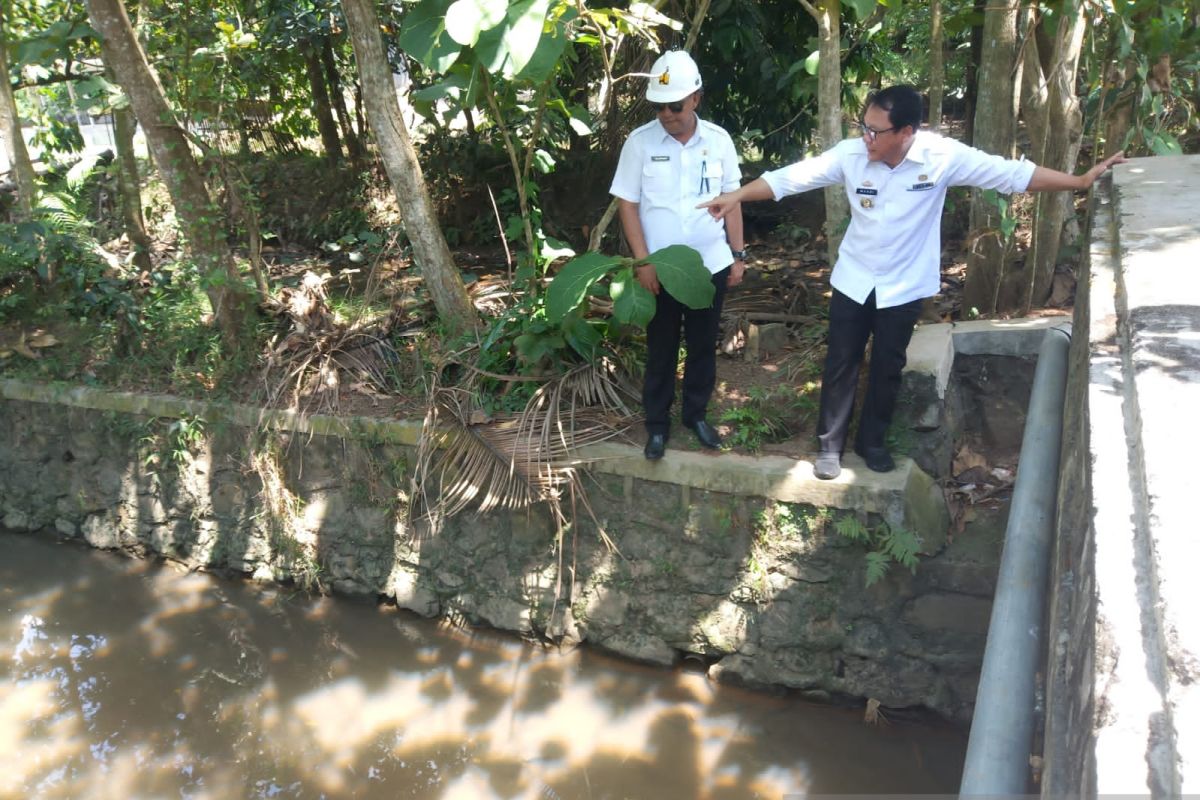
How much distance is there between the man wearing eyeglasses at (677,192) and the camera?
3.20 meters

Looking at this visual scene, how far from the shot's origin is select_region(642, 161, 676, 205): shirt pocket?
3.32 meters

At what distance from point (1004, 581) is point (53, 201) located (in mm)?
6200

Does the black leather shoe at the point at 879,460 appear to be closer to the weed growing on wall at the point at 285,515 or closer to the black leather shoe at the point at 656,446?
the black leather shoe at the point at 656,446

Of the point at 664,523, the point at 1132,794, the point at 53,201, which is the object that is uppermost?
the point at 53,201

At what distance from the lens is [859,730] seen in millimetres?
3615

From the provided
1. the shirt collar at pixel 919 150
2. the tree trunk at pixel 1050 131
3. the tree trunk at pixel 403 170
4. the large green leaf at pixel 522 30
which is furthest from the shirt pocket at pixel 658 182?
the tree trunk at pixel 1050 131

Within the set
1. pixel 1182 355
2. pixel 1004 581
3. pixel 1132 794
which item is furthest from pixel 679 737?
pixel 1132 794

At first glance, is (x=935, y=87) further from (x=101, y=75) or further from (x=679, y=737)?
(x=101, y=75)

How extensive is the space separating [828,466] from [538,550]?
147 cm

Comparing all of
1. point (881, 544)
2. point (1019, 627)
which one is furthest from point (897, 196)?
point (1019, 627)

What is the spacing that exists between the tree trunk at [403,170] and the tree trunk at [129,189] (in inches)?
98.7

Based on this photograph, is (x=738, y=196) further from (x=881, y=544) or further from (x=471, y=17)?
(x=881, y=544)

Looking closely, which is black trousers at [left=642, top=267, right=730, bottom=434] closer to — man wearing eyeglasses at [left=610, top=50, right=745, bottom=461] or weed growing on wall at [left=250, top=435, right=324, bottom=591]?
man wearing eyeglasses at [left=610, top=50, right=745, bottom=461]

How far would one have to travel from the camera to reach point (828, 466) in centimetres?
350
